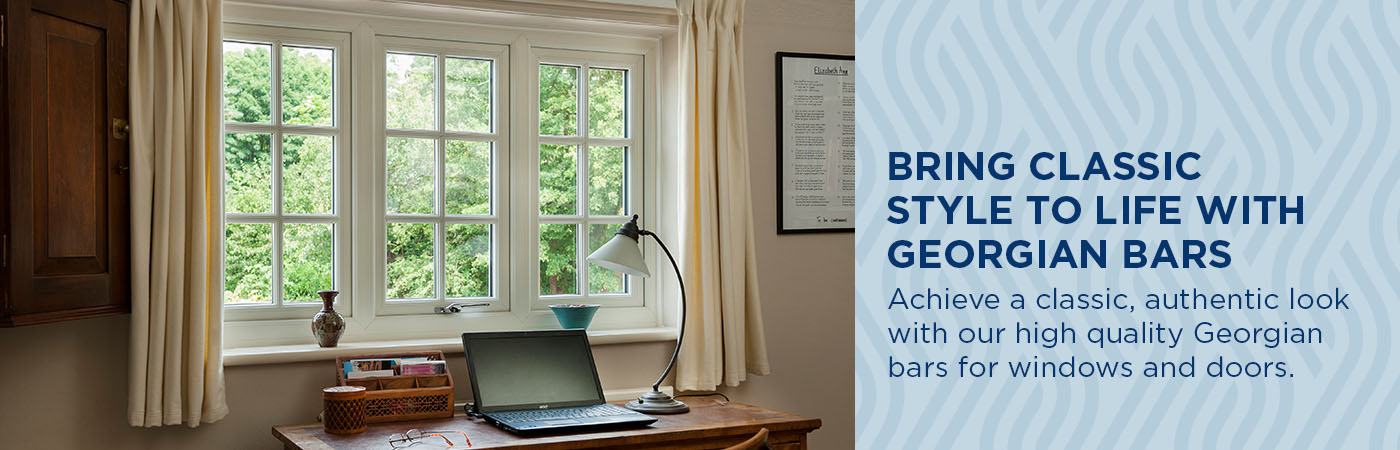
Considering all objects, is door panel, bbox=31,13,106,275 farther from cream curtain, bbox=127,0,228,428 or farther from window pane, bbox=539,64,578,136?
window pane, bbox=539,64,578,136

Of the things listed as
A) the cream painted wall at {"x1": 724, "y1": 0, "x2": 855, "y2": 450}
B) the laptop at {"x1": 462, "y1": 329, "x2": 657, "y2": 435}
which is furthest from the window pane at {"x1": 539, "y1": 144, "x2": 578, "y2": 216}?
the cream painted wall at {"x1": 724, "y1": 0, "x2": 855, "y2": 450}

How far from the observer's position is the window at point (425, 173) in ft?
9.23

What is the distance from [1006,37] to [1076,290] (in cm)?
23

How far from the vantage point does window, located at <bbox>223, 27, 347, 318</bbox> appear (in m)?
2.78

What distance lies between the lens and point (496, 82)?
9.99 ft

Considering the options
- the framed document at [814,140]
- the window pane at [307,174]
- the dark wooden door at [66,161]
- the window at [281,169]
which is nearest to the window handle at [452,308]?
the window at [281,169]

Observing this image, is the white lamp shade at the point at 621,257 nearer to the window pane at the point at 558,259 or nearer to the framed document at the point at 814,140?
the window pane at the point at 558,259

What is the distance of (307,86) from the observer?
285 centimetres

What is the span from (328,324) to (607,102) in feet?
3.17

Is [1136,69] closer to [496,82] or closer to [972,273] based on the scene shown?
[972,273]

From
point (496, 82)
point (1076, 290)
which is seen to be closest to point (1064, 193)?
point (1076, 290)

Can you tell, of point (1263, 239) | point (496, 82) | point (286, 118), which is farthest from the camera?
point (496, 82)

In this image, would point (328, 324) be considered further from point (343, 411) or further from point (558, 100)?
point (558, 100)

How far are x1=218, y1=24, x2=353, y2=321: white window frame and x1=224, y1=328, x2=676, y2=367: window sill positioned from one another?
0.10 m
